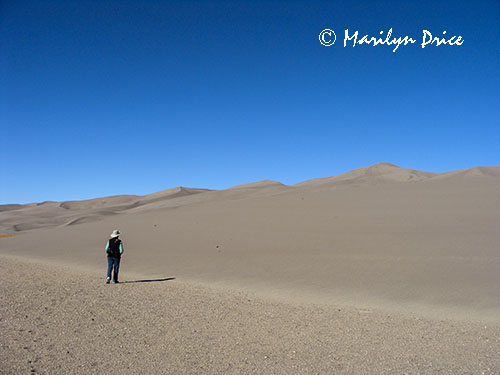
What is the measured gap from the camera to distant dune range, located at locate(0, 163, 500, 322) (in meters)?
11.4

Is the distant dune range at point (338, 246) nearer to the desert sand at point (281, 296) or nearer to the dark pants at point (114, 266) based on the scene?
the desert sand at point (281, 296)

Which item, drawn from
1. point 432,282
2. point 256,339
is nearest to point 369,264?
point 432,282

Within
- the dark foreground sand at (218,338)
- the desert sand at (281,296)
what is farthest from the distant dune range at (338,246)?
the dark foreground sand at (218,338)

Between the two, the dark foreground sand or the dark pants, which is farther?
the dark pants

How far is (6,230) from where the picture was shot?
145ft

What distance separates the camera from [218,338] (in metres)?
6.62

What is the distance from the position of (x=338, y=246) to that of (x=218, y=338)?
11.3 m

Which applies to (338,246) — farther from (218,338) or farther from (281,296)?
(218,338)

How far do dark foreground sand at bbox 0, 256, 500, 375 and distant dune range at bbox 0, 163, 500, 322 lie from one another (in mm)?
2257

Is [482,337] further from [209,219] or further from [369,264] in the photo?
[209,219]

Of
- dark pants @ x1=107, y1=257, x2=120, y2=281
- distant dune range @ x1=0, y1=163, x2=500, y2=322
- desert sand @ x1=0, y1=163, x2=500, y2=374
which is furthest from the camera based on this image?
dark pants @ x1=107, y1=257, x2=120, y2=281

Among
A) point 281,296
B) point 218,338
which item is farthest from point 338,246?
point 218,338

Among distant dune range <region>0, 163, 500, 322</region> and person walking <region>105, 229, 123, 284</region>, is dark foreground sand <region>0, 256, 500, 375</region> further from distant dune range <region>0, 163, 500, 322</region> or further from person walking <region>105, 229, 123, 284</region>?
person walking <region>105, 229, 123, 284</region>

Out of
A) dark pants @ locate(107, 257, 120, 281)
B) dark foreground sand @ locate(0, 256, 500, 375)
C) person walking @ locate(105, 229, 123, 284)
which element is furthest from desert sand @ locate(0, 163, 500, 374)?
person walking @ locate(105, 229, 123, 284)
